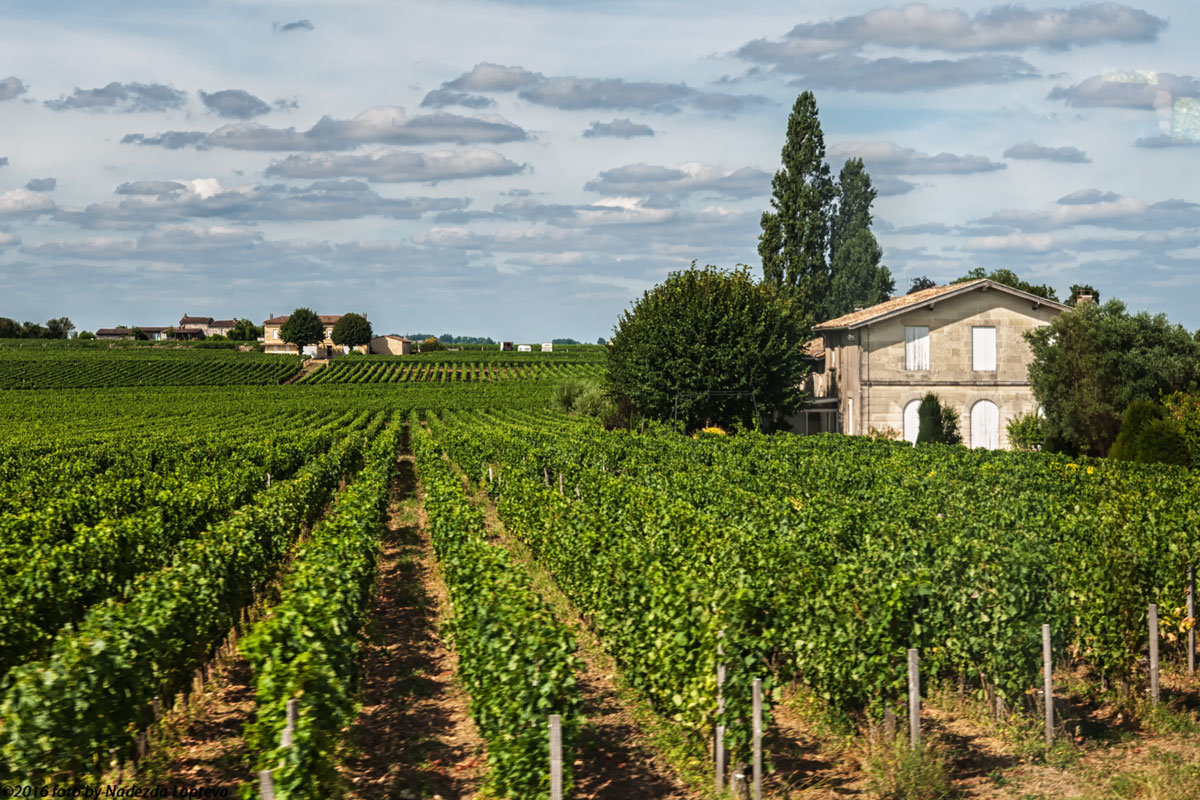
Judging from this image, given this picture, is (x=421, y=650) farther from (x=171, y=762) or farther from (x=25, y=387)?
(x=25, y=387)

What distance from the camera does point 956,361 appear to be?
40938mm

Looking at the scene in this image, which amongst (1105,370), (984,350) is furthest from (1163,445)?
(984,350)

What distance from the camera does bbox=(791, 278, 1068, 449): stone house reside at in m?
40.8

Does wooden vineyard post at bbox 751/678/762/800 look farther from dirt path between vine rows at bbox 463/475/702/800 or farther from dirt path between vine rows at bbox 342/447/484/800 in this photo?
dirt path between vine rows at bbox 342/447/484/800

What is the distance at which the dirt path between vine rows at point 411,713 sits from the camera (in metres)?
9.52

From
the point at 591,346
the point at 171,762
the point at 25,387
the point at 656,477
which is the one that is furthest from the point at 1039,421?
the point at 591,346

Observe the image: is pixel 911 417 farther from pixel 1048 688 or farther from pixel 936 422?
pixel 1048 688

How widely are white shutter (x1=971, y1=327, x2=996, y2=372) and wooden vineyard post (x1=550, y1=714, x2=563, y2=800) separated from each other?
36.6 meters

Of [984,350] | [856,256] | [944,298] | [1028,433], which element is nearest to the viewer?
[1028,433]

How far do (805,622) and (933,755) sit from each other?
168 cm

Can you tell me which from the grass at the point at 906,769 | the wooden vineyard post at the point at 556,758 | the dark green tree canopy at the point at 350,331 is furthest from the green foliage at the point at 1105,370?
the dark green tree canopy at the point at 350,331

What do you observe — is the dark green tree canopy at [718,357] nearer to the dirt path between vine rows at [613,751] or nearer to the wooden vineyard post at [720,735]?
the dirt path between vine rows at [613,751]

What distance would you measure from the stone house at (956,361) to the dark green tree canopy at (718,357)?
3.82 m

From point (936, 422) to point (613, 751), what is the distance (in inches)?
1264
